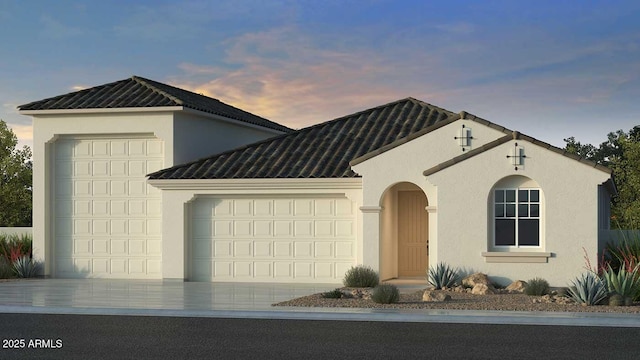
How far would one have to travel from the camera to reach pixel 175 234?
1094 inches

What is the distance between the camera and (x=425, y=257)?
2769 centimetres

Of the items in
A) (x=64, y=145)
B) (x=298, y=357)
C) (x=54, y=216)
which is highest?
(x=64, y=145)

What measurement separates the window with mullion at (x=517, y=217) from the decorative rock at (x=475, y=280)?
114 centimetres

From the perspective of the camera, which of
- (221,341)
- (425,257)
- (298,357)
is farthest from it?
(425,257)

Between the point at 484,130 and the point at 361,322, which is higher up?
the point at 484,130

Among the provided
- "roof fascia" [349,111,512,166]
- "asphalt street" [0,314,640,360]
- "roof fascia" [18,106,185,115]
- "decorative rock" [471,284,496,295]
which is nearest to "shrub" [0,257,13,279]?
"roof fascia" [18,106,185,115]

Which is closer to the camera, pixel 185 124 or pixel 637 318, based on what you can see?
pixel 637 318

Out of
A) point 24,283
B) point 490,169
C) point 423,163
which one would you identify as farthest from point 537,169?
point 24,283

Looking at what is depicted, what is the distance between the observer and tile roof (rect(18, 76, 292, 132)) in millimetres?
29142

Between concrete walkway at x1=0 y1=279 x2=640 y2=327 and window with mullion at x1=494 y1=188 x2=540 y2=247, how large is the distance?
269 centimetres

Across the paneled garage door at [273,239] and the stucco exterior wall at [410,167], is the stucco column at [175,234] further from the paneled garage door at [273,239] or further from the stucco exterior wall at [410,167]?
the stucco exterior wall at [410,167]

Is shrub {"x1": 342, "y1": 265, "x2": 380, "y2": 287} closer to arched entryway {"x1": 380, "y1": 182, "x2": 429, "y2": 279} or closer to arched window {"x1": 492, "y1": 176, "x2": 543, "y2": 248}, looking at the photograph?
arched entryway {"x1": 380, "y1": 182, "x2": 429, "y2": 279}

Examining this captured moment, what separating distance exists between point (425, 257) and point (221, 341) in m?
13.4

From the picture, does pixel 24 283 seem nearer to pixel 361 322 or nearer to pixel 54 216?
pixel 54 216
